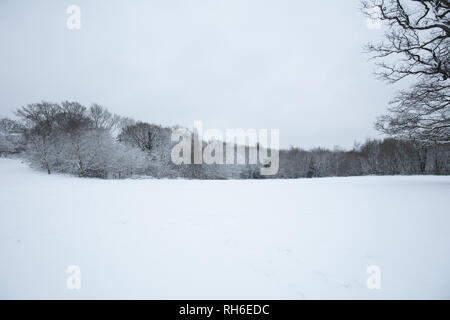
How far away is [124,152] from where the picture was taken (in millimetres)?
21938

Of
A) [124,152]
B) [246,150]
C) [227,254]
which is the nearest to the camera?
[227,254]

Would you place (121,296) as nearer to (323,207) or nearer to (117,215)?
(117,215)

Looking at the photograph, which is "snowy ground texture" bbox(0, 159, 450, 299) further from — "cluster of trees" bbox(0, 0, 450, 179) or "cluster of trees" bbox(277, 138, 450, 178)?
"cluster of trees" bbox(277, 138, 450, 178)

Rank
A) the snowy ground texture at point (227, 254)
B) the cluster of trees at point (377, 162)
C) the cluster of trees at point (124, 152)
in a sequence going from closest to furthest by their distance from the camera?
the snowy ground texture at point (227, 254)
the cluster of trees at point (124, 152)
the cluster of trees at point (377, 162)

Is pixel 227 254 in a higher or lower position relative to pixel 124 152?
lower

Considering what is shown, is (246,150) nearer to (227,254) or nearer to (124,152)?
(124,152)

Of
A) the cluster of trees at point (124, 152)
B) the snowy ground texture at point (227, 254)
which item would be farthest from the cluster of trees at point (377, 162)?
the snowy ground texture at point (227, 254)

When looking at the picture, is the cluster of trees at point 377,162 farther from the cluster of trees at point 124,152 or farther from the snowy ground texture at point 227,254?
the snowy ground texture at point 227,254

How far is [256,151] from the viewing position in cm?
4650

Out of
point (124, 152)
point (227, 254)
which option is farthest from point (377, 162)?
point (124, 152)

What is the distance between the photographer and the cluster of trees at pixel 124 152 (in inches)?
734

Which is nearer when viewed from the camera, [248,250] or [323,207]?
[248,250]

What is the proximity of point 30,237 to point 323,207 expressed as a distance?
24.7 ft
